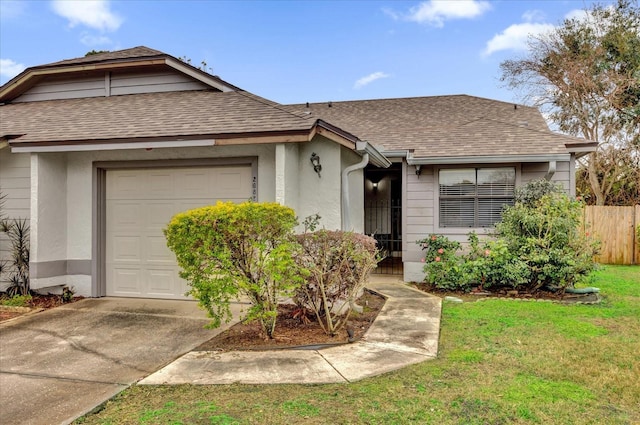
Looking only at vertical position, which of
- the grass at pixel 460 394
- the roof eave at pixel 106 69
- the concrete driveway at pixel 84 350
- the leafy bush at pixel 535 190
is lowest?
the concrete driveway at pixel 84 350

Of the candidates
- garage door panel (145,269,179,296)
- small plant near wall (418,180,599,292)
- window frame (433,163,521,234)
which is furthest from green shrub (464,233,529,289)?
garage door panel (145,269,179,296)

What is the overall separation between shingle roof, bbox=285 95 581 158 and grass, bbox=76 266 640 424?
16.9 feet

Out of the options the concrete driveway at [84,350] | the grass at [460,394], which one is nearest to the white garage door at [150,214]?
the concrete driveway at [84,350]

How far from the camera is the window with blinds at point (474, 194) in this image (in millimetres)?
9578

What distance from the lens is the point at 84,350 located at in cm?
503

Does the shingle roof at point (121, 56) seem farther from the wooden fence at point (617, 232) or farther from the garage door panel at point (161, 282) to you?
the wooden fence at point (617, 232)

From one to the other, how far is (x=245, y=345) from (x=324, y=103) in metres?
11.4

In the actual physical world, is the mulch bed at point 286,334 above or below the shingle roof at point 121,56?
below

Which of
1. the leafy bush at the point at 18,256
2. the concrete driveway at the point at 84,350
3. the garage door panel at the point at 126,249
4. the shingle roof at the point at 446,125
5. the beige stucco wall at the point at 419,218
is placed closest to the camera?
the concrete driveway at the point at 84,350

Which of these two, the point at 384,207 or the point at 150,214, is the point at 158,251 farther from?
the point at 384,207

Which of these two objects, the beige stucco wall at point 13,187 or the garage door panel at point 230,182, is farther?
the beige stucco wall at point 13,187

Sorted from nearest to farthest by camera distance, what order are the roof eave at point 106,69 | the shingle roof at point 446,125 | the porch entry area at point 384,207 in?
the roof eave at point 106,69
the shingle roof at point 446,125
the porch entry area at point 384,207

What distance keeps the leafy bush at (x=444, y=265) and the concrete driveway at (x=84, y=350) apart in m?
4.15

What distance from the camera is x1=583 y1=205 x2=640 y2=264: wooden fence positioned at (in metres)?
13.2
